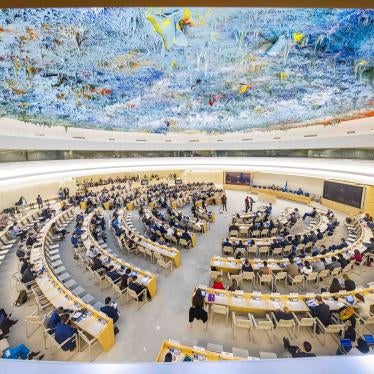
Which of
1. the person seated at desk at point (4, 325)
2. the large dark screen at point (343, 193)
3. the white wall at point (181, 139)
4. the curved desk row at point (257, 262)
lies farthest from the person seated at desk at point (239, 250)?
the large dark screen at point (343, 193)

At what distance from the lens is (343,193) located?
1819 cm

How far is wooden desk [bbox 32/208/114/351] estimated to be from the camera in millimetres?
5723

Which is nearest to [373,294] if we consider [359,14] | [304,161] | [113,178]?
[359,14]

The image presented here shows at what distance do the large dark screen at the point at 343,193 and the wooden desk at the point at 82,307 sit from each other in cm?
1971

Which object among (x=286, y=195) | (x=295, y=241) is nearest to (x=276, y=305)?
(x=295, y=241)

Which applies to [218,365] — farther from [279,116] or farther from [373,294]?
[279,116]

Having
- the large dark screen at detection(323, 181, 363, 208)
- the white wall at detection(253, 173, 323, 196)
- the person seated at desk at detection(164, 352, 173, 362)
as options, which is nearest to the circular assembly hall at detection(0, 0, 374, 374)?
the person seated at desk at detection(164, 352, 173, 362)

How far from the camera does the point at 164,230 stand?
42.0ft

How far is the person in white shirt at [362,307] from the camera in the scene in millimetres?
6474

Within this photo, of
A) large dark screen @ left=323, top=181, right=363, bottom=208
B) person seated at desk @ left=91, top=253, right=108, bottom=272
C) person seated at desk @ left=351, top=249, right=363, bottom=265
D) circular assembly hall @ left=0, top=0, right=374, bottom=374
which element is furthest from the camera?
large dark screen @ left=323, top=181, right=363, bottom=208

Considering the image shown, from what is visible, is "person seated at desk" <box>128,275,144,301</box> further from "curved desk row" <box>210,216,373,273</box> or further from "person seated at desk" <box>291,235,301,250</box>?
"person seated at desk" <box>291,235,301,250</box>

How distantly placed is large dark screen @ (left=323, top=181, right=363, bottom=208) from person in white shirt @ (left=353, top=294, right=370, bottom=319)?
1298 centimetres

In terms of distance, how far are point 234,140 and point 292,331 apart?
58.1 feet

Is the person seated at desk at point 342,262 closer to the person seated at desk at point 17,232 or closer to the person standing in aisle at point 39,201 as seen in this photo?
the person seated at desk at point 17,232
